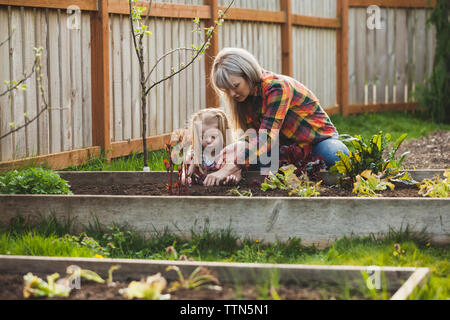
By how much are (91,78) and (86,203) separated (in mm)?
2375

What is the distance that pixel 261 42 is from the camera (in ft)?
27.8

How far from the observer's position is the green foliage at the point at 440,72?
1002 centimetres

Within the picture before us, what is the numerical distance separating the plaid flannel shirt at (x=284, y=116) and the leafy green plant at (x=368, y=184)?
0.62 metres

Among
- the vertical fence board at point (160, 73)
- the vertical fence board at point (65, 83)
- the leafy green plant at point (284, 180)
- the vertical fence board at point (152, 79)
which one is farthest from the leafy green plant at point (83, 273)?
the vertical fence board at point (160, 73)

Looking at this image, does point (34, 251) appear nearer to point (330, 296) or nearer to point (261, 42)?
point (330, 296)

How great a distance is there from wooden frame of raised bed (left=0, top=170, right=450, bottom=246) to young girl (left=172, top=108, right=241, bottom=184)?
967 mm

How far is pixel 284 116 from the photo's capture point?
4391 mm

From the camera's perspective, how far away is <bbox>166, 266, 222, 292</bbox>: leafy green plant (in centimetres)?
249

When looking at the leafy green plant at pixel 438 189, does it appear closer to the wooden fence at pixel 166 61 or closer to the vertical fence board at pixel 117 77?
the wooden fence at pixel 166 61

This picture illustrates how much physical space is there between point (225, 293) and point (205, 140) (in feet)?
7.85

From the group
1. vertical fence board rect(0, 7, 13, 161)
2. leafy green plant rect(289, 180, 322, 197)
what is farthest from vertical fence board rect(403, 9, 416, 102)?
vertical fence board rect(0, 7, 13, 161)

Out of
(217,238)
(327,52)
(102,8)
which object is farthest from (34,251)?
(327,52)

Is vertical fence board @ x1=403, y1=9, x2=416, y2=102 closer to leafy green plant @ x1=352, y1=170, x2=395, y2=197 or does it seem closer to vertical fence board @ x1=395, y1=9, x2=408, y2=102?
vertical fence board @ x1=395, y1=9, x2=408, y2=102

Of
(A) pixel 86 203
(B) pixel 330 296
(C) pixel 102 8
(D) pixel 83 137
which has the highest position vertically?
(C) pixel 102 8
